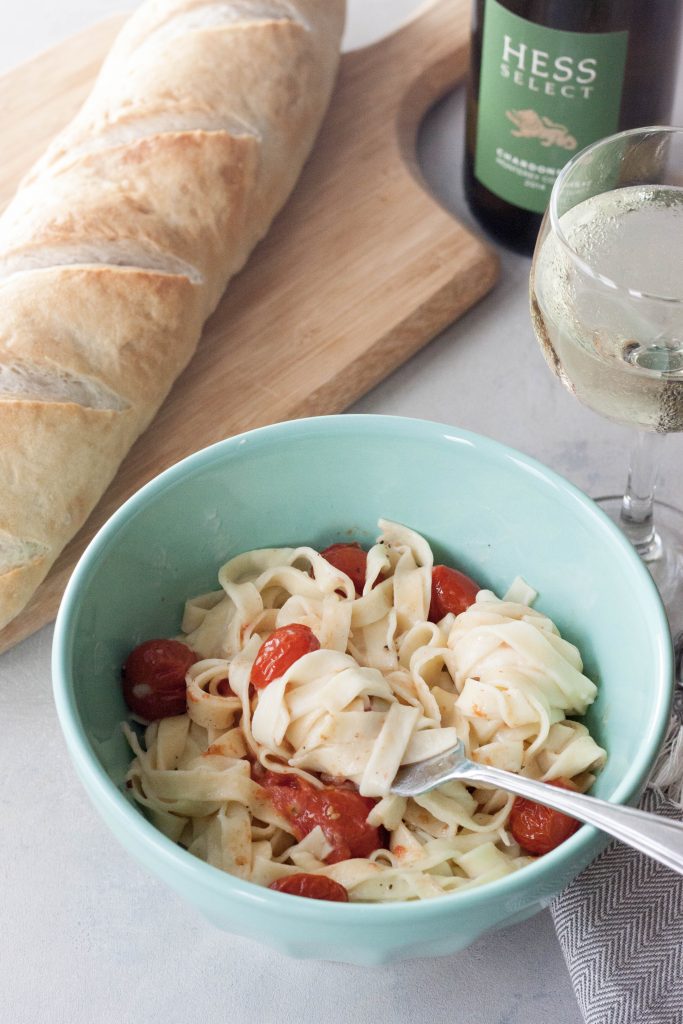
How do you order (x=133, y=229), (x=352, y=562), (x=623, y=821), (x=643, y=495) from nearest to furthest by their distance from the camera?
(x=623, y=821) → (x=352, y=562) → (x=643, y=495) → (x=133, y=229)

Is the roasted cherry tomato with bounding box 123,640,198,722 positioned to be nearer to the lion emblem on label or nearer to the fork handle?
the fork handle

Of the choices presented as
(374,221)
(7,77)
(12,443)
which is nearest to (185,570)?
(12,443)

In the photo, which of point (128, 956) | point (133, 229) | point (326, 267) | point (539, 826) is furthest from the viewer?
point (326, 267)

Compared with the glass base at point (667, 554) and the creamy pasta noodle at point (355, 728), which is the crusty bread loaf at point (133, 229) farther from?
the glass base at point (667, 554)

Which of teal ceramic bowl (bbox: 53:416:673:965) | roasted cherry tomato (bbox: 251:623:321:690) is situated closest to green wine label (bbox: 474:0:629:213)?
teal ceramic bowl (bbox: 53:416:673:965)

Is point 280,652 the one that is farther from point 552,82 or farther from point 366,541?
point 552,82

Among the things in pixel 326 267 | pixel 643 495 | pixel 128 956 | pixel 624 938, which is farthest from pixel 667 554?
pixel 128 956

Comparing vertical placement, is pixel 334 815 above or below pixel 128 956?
above
